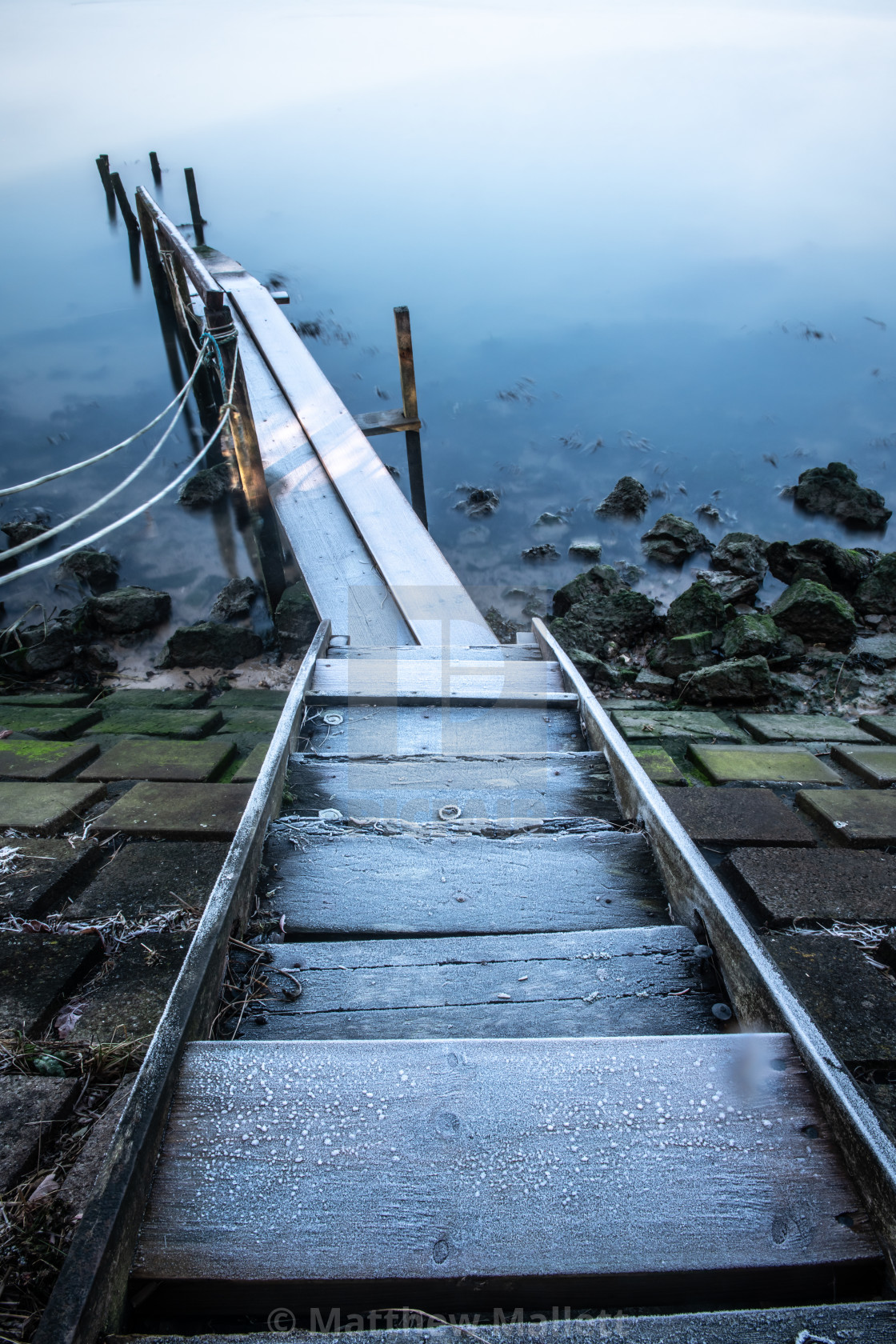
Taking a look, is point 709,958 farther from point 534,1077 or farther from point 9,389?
point 9,389

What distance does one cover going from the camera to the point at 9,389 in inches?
611

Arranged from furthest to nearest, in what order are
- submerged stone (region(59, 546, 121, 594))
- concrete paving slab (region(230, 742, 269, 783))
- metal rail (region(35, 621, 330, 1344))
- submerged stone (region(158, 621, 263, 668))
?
submerged stone (region(59, 546, 121, 594)) < submerged stone (region(158, 621, 263, 668)) < concrete paving slab (region(230, 742, 269, 783)) < metal rail (region(35, 621, 330, 1344))

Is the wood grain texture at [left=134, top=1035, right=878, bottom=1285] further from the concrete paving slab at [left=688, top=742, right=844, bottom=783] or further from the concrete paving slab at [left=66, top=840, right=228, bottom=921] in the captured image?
the concrete paving slab at [left=688, top=742, right=844, bottom=783]

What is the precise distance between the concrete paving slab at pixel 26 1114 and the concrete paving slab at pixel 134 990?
179 millimetres

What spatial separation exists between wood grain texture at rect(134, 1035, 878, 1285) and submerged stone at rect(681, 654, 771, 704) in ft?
12.6

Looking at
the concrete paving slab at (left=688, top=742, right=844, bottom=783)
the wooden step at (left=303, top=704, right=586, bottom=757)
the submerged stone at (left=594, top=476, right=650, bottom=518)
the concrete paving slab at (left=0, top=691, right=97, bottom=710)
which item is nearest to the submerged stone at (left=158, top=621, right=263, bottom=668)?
the concrete paving slab at (left=0, top=691, right=97, bottom=710)

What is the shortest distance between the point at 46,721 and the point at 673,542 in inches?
320

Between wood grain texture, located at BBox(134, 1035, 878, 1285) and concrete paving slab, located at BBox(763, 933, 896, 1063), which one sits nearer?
wood grain texture, located at BBox(134, 1035, 878, 1285)

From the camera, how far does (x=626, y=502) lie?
11469 mm

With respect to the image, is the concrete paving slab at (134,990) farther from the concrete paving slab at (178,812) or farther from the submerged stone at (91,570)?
the submerged stone at (91,570)

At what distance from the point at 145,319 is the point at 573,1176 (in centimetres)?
2142

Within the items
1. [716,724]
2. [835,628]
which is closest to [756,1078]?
[716,724]

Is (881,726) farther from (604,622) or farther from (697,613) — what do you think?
(604,622)

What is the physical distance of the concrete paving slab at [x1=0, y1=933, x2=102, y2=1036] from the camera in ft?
6.16
